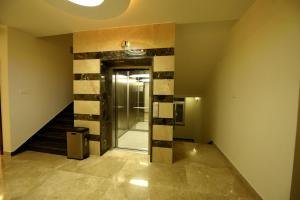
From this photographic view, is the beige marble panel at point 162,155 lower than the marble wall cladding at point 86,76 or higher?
lower

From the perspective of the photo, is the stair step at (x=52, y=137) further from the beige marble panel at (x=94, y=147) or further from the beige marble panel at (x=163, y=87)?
the beige marble panel at (x=163, y=87)

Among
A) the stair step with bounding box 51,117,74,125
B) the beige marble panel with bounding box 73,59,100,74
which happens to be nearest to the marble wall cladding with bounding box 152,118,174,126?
the beige marble panel with bounding box 73,59,100,74

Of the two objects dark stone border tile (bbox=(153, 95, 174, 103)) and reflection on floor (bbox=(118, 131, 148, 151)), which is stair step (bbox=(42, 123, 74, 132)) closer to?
reflection on floor (bbox=(118, 131, 148, 151))

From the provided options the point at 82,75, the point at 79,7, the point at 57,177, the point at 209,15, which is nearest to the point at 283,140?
the point at 209,15

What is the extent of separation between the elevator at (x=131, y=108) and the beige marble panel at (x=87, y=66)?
510 mm

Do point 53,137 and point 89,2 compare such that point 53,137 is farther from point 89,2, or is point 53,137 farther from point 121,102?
point 89,2

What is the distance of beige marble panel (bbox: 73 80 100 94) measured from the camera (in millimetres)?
3068

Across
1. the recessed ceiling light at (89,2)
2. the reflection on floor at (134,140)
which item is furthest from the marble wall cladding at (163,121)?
the recessed ceiling light at (89,2)

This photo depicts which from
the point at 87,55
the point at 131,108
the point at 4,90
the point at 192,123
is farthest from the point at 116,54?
the point at 192,123

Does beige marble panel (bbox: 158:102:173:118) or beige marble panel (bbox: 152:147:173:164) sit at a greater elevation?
beige marble panel (bbox: 158:102:173:118)

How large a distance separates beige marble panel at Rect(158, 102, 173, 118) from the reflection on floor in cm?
123

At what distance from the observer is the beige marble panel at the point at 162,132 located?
2768 mm

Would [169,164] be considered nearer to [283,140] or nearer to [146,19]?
[283,140]

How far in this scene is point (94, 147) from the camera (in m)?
3.15
